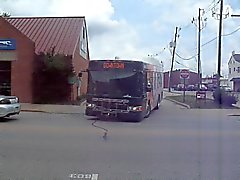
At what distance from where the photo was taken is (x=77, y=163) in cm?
927

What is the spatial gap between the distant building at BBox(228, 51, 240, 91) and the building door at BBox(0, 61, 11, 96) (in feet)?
199

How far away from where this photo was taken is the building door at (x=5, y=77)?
30373mm

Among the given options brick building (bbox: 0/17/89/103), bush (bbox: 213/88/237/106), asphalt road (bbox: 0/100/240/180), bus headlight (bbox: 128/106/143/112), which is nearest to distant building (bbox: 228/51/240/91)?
bush (bbox: 213/88/237/106)

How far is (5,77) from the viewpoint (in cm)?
3055

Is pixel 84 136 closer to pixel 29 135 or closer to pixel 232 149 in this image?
pixel 29 135

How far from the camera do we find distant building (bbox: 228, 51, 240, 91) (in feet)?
282

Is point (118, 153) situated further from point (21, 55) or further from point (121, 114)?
point (21, 55)

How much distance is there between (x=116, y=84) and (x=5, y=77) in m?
13.1

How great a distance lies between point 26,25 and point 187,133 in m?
26.6

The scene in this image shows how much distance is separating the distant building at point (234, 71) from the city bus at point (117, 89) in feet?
221

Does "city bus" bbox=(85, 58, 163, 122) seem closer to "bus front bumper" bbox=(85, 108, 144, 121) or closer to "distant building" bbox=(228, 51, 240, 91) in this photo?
"bus front bumper" bbox=(85, 108, 144, 121)

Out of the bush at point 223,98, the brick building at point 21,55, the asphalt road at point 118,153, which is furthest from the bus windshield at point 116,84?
the bush at point 223,98

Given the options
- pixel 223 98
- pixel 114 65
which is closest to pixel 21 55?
pixel 114 65

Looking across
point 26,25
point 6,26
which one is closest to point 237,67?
point 26,25
